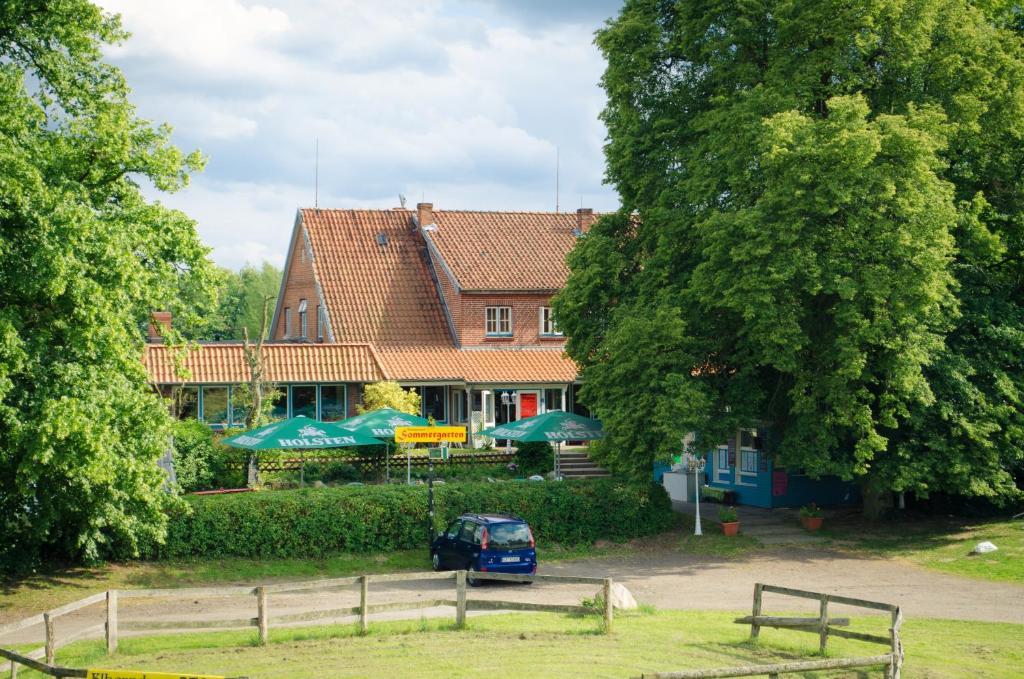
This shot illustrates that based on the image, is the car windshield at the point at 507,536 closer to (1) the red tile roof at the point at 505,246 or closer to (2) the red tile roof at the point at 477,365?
(2) the red tile roof at the point at 477,365

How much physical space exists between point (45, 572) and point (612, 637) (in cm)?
1356

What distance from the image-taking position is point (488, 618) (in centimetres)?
1866

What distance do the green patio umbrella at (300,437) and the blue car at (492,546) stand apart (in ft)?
20.6

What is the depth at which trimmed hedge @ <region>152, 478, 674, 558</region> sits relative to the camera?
25250 millimetres

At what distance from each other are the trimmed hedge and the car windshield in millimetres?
3483

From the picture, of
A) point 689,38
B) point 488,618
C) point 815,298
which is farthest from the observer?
point 689,38

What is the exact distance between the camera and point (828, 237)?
26.4 m

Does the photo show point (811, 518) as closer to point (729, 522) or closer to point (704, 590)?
point (729, 522)

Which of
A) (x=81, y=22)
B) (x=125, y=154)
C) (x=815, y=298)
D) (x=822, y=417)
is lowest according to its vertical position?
(x=822, y=417)

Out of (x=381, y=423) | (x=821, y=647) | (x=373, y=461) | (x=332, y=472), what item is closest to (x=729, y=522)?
(x=381, y=423)

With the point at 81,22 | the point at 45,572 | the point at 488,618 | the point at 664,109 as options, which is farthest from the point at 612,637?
the point at 664,109

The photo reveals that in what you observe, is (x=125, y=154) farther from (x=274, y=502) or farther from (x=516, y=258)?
(x=516, y=258)

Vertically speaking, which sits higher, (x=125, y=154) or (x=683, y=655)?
(x=125, y=154)

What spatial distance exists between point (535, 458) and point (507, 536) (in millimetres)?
13921
